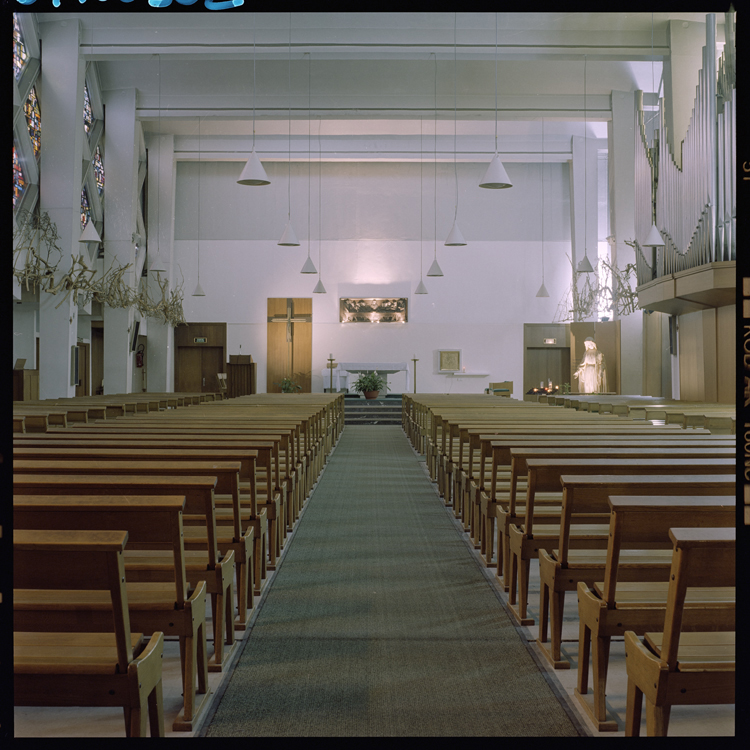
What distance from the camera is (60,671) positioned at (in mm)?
1689

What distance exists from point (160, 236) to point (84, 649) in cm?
1698

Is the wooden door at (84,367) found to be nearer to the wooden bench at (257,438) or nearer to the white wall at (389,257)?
the white wall at (389,257)

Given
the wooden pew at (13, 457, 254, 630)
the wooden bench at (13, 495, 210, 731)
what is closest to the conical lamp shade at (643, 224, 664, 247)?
the wooden pew at (13, 457, 254, 630)

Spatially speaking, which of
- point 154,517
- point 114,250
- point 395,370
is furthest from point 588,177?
point 154,517

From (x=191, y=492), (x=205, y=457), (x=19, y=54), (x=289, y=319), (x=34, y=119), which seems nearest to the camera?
(x=191, y=492)

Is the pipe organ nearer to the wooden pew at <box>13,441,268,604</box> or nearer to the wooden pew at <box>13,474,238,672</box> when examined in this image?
the wooden pew at <box>13,441,268,604</box>

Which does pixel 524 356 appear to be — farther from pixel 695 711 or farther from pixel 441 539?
pixel 695 711

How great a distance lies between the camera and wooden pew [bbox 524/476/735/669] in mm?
2363

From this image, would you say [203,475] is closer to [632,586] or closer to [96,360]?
[632,586]

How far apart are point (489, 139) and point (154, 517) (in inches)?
681

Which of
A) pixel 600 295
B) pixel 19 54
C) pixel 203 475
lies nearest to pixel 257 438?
pixel 203 475

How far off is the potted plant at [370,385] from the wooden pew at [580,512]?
14.0m

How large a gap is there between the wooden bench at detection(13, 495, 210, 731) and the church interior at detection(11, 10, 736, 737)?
0.14 feet

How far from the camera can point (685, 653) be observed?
1.83 m
